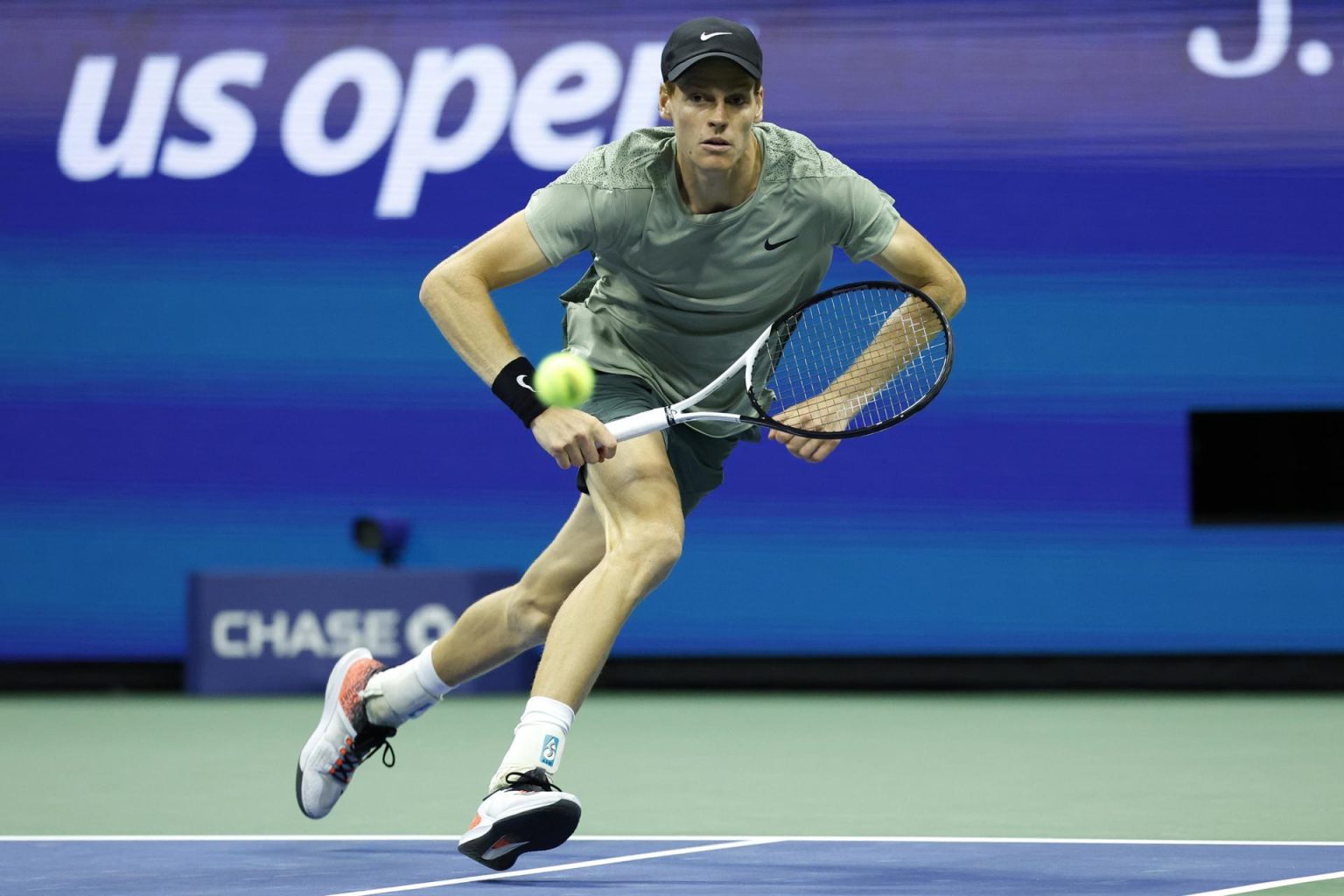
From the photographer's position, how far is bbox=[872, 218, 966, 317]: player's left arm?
443 cm

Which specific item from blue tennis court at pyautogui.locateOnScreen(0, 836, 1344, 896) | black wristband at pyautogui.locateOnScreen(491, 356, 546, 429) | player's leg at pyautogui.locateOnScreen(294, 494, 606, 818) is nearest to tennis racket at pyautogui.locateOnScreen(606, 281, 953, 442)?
black wristband at pyautogui.locateOnScreen(491, 356, 546, 429)

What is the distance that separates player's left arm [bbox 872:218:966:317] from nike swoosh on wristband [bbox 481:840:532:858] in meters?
1.44

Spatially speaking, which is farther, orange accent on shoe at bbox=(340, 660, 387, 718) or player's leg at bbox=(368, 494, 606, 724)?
orange accent on shoe at bbox=(340, 660, 387, 718)

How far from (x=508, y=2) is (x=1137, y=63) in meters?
2.47

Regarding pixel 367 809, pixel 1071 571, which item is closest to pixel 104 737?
pixel 367 809

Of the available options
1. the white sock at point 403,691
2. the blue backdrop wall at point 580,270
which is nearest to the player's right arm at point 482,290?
the white sock at point 403,691

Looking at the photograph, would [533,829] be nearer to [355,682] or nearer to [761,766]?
[355,682]

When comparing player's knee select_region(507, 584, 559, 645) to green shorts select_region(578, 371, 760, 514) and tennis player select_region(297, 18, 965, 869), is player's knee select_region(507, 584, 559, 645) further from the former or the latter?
green shorts select_region(578, 371, 760, 514)

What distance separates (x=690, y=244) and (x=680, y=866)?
1234 millimetres

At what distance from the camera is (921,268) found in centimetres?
446

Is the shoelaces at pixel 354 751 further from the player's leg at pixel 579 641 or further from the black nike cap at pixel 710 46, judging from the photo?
the black nike cap at pixel 710 46

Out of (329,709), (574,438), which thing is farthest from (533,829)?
(329,709)

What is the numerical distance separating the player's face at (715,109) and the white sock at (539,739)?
3.57 ft

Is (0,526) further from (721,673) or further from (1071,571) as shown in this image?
(1071,571)
